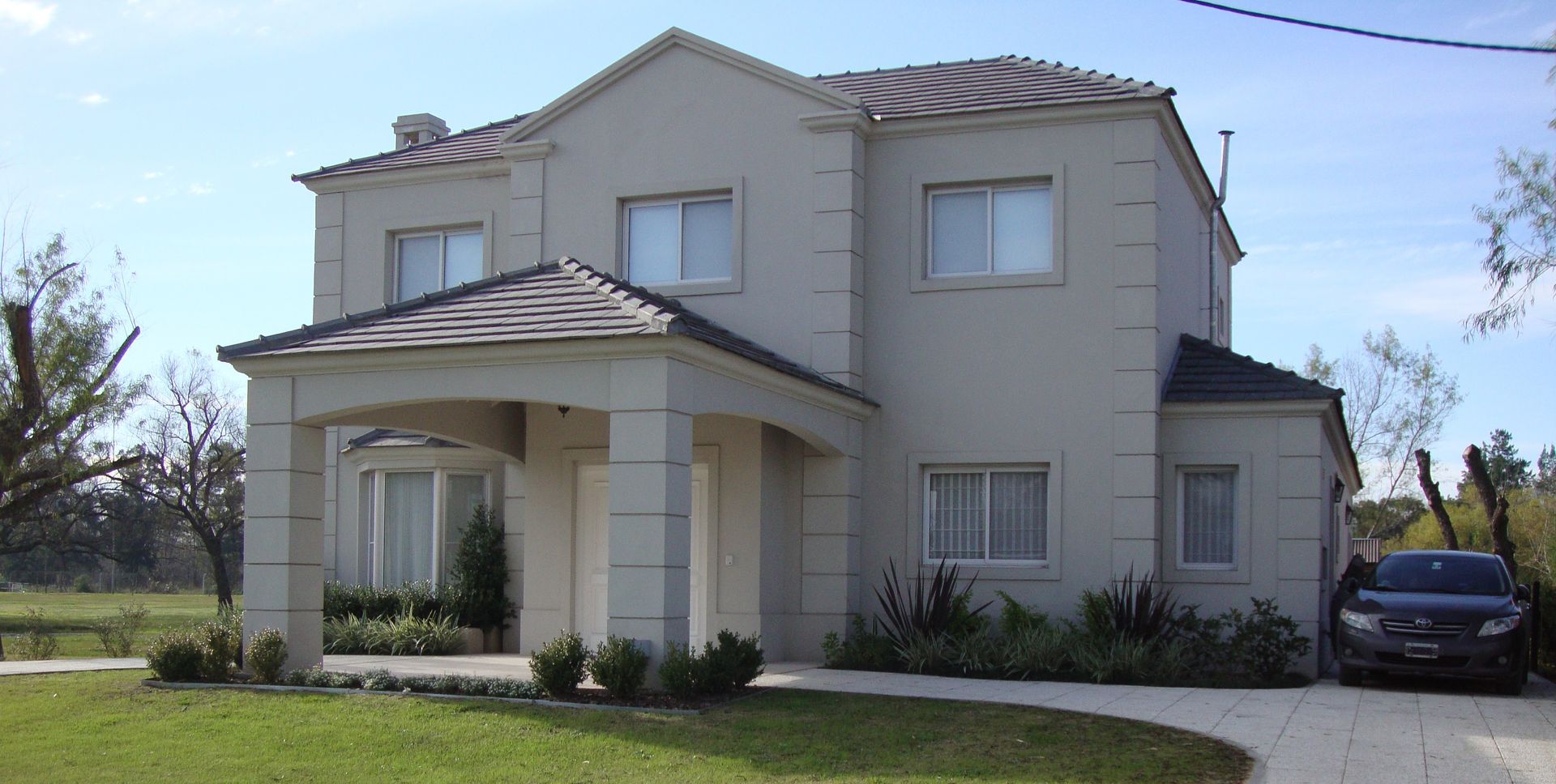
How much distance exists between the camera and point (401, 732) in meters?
10.4

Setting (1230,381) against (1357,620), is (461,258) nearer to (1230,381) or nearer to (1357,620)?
(1230,381)

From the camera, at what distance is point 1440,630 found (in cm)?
1345

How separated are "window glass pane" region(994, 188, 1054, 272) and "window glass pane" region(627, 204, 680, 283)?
405 centimetres

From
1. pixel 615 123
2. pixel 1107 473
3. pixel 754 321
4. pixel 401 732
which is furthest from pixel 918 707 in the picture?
pixel 615 123

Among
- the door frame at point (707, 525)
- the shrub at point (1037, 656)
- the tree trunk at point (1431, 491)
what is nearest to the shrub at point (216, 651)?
the door frame at point (707, 525)

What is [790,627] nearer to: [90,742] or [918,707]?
[918,707]

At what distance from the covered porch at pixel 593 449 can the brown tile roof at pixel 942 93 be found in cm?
390

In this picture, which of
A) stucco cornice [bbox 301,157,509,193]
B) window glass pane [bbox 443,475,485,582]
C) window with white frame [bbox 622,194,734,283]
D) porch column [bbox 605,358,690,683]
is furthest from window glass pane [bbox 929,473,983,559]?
stucco cornice [bbox 301,157,509,193]

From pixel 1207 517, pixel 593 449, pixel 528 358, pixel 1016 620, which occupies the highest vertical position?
pixel 528 358

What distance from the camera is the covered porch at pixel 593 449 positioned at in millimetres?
11867

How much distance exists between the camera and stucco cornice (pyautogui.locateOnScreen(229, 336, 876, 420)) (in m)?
11.9

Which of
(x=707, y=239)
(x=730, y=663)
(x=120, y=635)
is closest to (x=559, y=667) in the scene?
(x=730, y=663)

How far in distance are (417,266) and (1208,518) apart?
11.4 metres

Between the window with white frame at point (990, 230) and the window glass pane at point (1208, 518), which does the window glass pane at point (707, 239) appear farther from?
the window glass pane at point (1208, 518)
